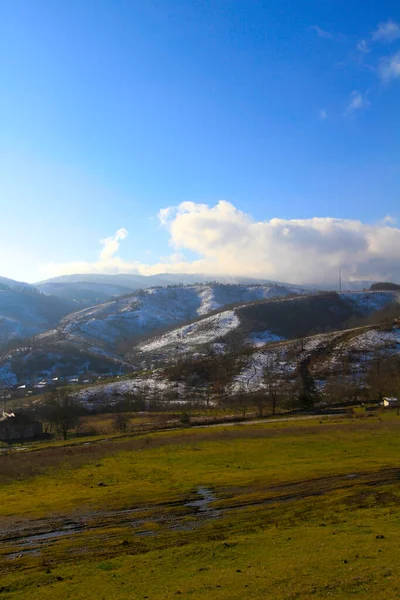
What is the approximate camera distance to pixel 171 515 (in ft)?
86.6

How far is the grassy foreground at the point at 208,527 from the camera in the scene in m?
16.0

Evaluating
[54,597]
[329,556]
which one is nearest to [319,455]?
[329,556]

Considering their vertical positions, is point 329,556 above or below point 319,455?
above

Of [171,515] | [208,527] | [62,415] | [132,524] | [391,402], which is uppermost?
[208,527]

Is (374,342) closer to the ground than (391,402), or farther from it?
farther from it

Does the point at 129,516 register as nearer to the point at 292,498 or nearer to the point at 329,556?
the point at 292,498

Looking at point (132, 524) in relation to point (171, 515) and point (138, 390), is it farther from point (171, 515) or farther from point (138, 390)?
point (138, 390)

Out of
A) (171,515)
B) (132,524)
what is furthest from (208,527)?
(132,524)

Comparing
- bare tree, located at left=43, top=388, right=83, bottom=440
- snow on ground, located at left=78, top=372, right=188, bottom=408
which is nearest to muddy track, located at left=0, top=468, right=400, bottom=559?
bare tree, located at left=43, top=388, right=83, bottom=440

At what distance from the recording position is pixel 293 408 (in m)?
111

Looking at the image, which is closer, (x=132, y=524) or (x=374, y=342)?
(x=132, y=524)

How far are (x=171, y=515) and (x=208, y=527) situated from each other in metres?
3.77

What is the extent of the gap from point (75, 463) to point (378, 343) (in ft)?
546

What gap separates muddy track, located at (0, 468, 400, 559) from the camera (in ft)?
76.3
